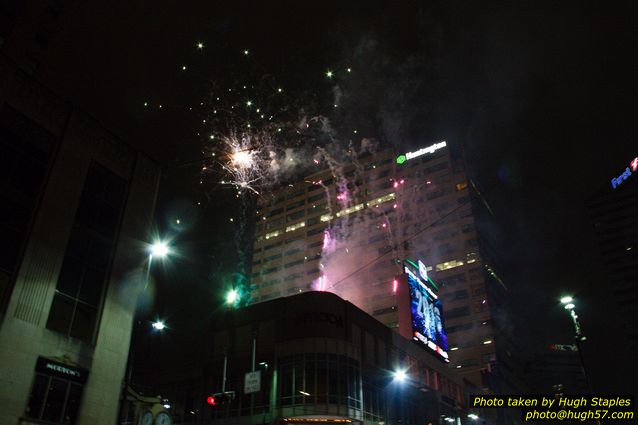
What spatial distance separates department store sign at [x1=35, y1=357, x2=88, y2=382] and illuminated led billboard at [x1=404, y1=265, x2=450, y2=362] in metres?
32.7

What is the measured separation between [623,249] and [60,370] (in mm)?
202609

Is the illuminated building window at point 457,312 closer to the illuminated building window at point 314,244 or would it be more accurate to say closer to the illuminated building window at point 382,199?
the illuminated building window at point 382,199

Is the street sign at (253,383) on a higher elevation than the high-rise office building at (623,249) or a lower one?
lower

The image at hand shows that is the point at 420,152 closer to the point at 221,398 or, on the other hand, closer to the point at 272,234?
the point at 272,234

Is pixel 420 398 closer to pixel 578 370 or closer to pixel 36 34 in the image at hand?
pixel 36 34

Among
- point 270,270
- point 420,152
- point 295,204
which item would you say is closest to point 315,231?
point 295,204

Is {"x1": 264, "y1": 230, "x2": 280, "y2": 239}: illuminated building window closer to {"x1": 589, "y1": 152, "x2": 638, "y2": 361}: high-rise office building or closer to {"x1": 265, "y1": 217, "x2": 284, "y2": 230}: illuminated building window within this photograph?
{"x1": 265, "y1": 217, "x2": 284, "y2": 230}: illuminated building window

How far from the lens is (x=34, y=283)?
838 inches

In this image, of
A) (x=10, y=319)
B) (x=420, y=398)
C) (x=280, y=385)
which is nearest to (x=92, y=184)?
(x=10, y=319)

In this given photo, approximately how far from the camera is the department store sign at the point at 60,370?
2047 centimetres

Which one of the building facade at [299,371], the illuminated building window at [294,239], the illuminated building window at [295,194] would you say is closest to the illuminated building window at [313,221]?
the illuminated building window at [294,239]

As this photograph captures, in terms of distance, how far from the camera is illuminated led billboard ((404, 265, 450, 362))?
49406mm

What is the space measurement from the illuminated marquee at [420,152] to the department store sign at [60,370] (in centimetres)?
10690

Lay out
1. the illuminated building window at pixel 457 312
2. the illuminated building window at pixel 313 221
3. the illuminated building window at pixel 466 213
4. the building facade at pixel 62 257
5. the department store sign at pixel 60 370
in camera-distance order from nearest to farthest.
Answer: the building facade at pixel 62 257 → the department store sign at pixel 60 370 → the illuminated building window at pixel 457 312 → the illuminated building window at pixel 466 213 → the illuminated building window at pixel 313 221
